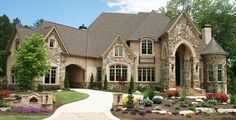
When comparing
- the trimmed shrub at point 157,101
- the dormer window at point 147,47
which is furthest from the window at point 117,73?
the trimmed shrub at point 157,101

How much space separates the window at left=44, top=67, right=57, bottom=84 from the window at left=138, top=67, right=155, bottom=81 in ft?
32.4

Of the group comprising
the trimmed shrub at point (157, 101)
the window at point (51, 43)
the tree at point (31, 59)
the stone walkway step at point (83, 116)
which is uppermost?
the window at point (51, 43)

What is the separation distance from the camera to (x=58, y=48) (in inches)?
1410

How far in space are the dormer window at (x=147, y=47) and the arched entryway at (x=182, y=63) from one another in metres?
3.22

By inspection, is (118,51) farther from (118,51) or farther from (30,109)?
(30,109)

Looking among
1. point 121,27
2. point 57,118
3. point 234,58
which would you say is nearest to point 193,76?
point 121,27

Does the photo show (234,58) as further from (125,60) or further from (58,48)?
(58,48)

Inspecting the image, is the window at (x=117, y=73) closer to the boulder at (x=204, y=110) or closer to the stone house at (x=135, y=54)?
the stone house at (x=135, y=54)

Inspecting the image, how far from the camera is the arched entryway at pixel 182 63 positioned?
38.4 metres

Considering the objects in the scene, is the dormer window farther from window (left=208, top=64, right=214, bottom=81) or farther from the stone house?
window (left=208, top=64, right=214, bottom=81)

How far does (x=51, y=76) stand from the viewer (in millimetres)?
35562

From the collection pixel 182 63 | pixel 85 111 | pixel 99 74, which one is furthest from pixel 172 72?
pixel 85 111

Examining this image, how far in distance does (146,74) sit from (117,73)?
3584 mm

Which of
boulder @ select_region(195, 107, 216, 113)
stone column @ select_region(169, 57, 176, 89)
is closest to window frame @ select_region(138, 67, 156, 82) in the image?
stone column @ select_region(169, 57, 176, 89)
